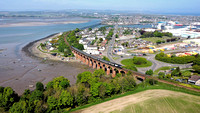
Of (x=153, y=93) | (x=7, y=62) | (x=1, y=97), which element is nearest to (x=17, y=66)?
(x=7, y=62)

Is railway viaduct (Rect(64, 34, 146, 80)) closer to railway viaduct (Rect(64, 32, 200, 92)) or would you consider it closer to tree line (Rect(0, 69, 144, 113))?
railway viaduct (Rect(64, 32, 200, 92))

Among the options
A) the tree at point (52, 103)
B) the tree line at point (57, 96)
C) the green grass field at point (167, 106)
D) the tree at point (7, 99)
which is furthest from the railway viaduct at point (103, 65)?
the tree at point (7, 99)

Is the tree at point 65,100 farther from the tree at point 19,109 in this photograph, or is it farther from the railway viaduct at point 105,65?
the railway viaduct at point 105,65

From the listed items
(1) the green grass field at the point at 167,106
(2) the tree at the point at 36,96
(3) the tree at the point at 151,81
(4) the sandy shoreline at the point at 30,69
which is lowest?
(4) the sandy shoreline at the point at 30,69

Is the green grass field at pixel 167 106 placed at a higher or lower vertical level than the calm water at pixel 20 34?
lower

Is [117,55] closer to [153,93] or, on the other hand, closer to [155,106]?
[153,93]
